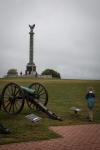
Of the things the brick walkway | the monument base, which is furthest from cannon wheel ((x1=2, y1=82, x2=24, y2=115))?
the monument base

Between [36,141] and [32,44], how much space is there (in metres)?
50.5

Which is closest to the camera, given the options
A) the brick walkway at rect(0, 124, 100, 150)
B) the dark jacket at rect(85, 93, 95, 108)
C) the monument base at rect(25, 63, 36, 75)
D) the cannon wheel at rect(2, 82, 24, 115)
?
the brick walkway at rect(0, 124, 100, 150)

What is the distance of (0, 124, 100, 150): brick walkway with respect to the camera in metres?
5.57

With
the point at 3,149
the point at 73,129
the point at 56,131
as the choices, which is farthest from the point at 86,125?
the point at 3,149

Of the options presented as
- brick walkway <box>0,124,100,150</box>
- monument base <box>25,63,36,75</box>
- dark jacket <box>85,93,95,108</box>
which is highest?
monument base <box>25,63,36,75</box>

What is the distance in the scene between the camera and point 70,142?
6.04 meters

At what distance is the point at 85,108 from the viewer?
1209 cm

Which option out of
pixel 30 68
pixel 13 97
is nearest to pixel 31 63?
pixel 30 68

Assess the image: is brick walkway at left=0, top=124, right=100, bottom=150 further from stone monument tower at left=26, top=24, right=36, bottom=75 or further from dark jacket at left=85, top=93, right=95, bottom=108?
stone monument tower at left=26, top=24, right=36, bottom=75

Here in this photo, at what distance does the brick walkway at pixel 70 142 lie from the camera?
557cm

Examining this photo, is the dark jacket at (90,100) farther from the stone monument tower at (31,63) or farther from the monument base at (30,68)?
the monument base at (30,68)

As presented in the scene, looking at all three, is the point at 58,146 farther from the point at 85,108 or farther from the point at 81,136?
the point at 85,108

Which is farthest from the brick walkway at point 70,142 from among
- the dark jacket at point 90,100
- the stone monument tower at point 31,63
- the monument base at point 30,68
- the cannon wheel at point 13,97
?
the monument base at point 30,68

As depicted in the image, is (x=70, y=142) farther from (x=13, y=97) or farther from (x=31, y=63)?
(x=31, y=63)
